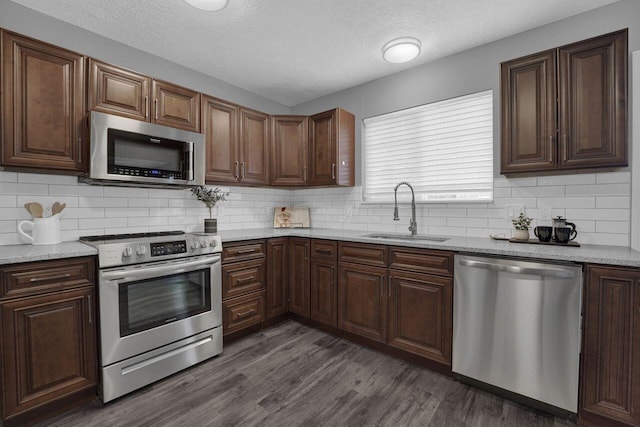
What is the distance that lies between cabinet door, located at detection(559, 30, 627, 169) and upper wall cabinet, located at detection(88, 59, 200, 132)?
9.39ft

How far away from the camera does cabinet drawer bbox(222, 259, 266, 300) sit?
101 inches

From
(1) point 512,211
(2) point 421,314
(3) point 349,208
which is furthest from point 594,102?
(3) point 349,208

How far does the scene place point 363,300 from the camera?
2.56m

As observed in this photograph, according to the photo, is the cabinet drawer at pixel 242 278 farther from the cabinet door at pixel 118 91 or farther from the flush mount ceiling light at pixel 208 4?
the flush mount ceiling light at pixel 208 4

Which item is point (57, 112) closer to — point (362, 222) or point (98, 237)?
point (98, 237)

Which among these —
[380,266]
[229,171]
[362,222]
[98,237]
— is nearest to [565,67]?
[380,266]

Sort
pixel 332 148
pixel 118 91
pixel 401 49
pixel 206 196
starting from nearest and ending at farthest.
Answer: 1. pixel 118 91
2. pixel 401 49
3. pixel 206 196
4. pixel 332 148

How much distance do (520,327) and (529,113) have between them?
144cm

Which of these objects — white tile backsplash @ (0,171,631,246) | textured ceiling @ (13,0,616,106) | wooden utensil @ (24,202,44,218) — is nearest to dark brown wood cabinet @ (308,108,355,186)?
white tile backsplash @ (0,171,631,246)

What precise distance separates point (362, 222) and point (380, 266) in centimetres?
95

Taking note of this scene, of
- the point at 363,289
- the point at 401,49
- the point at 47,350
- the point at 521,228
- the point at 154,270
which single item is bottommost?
the point at 47,350

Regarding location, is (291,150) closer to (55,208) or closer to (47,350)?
(55,208)

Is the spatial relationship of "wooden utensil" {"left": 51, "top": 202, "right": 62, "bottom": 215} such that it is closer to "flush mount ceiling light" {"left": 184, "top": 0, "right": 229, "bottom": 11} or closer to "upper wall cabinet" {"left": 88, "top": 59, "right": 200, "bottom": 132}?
"upper wall cabinet" {"left": 88, "top": 59, "right": 200, "bottom": 132}

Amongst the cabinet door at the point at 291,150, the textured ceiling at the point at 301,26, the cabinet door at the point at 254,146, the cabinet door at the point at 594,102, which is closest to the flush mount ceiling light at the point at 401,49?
the textured ceiling at the point at 301,26
